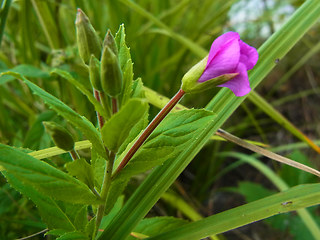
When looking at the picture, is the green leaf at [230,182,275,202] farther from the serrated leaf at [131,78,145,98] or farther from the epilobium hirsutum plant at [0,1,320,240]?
the serrated leaf at [131,78,145,98]

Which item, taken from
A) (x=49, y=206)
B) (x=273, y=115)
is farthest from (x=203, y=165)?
(x=49, y=206)

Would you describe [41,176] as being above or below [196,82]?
below

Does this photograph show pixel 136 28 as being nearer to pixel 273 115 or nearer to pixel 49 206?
pixel 273 115

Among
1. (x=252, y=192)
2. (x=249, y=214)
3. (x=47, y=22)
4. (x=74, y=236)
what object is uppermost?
(x=47, y=22)

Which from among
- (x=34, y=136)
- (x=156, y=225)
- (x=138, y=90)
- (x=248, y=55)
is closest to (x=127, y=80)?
(x=138, y=90)

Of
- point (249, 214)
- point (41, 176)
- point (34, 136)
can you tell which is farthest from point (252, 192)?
point (41, 176)

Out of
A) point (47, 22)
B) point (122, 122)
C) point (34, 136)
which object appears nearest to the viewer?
point (122, 122)

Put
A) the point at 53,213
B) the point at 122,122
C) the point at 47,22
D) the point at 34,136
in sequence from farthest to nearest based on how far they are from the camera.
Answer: the point at 47,22 < the point at 34,136 < the point at 53,213 < the point at 122,122

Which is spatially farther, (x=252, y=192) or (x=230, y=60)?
(x=252, y=192)

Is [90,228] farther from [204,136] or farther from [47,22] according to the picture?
[47,22]
